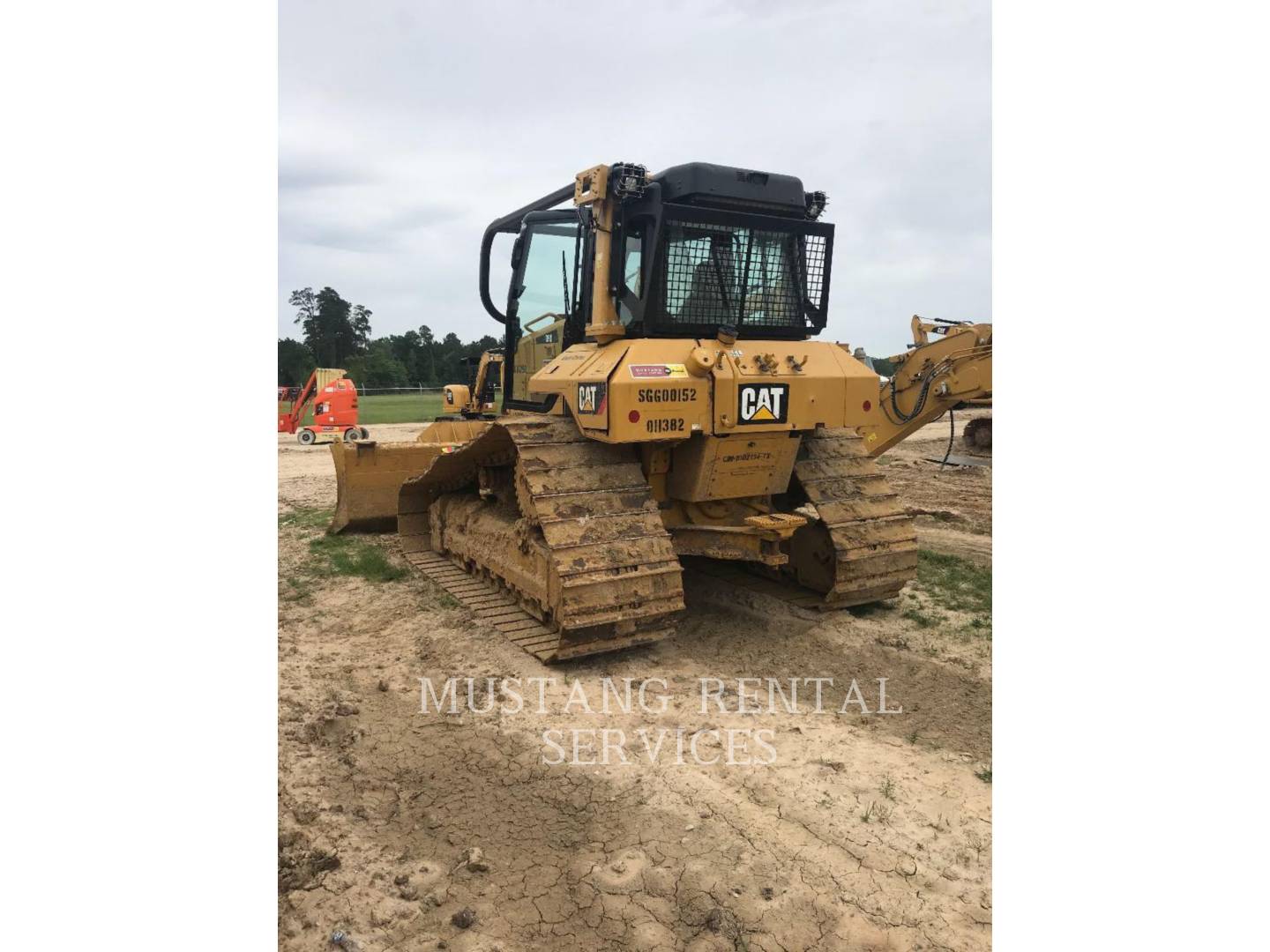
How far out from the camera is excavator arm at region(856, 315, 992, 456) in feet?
32.0

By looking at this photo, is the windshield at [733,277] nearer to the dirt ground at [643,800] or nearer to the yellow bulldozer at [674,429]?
the yellow bulldozer at [674,429]

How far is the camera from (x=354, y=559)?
25.3 ft

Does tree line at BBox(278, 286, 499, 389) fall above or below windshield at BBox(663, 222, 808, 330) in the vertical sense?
above

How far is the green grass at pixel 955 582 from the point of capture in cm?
636

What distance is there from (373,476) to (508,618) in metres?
3.71

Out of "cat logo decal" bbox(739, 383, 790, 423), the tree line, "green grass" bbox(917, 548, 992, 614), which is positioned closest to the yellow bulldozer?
"cat logo decal" bbox(739, 383, 790, 423)

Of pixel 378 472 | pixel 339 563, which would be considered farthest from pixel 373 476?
pixel 339 563

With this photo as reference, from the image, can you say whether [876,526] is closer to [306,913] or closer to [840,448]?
[840,448]

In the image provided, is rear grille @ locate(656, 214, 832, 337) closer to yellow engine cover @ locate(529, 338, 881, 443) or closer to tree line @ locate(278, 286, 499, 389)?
yellow engine cover @ locate(529, 338, 881, 443)

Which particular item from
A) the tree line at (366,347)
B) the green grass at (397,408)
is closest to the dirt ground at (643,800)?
the green grass at (397,408)

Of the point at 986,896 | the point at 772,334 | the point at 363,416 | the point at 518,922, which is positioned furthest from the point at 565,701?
the point at 363,416

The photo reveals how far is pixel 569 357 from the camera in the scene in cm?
590

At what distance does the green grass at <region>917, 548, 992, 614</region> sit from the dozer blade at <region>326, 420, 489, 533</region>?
460cm

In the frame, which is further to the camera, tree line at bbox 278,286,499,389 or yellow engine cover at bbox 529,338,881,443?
tree line at bbox 278,286,499,389
